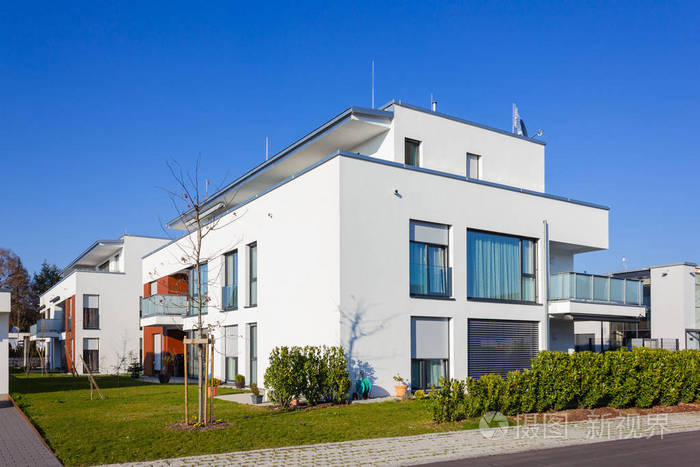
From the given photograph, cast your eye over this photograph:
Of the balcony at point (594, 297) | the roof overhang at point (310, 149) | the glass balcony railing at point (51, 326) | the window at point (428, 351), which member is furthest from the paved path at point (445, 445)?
the glass balcony railing at point (51, 326)

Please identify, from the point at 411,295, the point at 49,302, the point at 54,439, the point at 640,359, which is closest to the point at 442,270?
the point at 411,295

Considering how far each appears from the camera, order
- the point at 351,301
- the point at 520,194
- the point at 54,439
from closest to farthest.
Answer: the point at 54,439 < the point at 351,301 < the point at 520,194

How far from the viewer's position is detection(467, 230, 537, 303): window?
66.8ft

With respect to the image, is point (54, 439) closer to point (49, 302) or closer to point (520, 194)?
point (520, 194)

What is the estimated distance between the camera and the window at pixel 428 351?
1859cm

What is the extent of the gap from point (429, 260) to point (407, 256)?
1067 millimetres

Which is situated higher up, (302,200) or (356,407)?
(302,200)

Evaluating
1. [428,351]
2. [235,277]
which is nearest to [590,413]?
[428,351]

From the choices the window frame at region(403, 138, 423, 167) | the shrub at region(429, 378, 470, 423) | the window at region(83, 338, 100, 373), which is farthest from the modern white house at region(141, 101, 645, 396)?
the window at region(83, 338, 100, 373)

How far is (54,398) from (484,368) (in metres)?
13.6

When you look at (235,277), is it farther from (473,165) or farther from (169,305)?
(473,165)

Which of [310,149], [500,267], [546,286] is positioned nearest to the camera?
[500,267]

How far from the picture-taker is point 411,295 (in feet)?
61.1

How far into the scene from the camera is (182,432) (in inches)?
476
